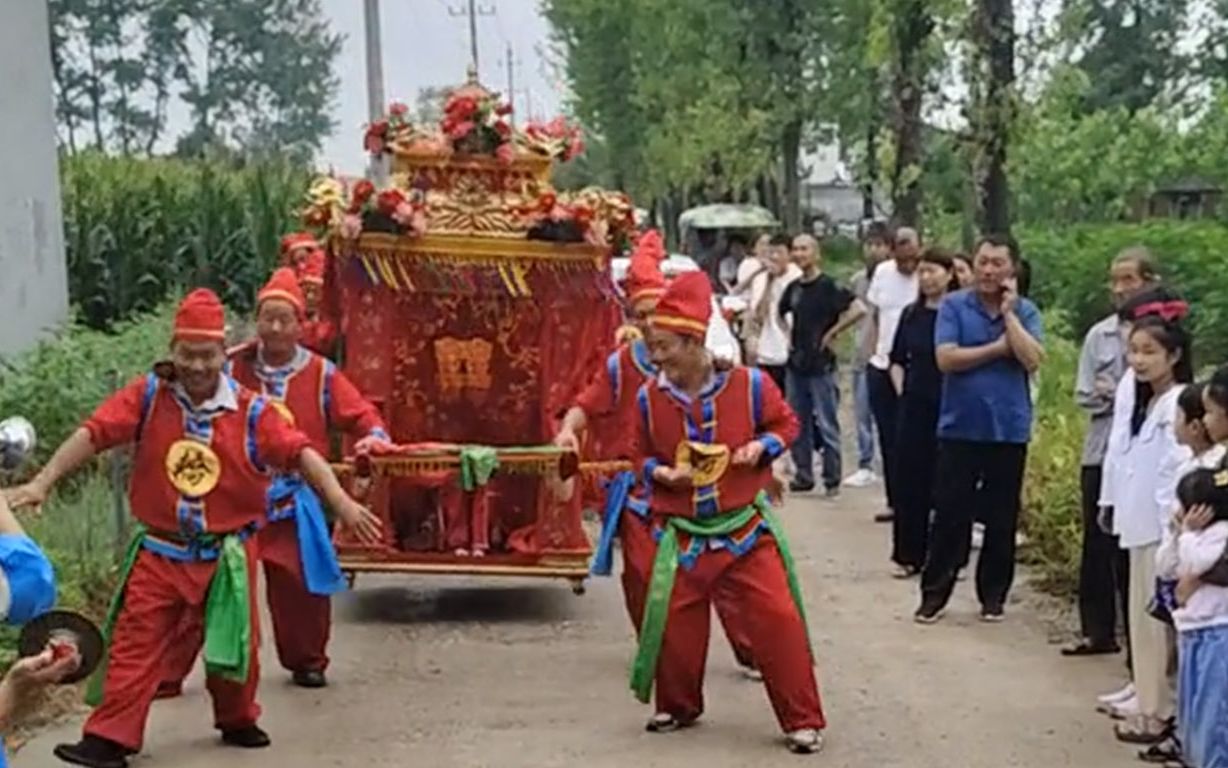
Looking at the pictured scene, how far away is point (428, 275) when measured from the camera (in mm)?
11180

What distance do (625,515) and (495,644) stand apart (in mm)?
1533

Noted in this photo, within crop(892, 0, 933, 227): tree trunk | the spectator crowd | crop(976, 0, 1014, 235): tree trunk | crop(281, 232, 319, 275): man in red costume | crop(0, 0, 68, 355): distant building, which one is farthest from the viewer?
crop(892, 0, 933, 227): tree trunk

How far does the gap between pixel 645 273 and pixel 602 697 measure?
2.40 metres

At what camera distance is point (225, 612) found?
7789 mm

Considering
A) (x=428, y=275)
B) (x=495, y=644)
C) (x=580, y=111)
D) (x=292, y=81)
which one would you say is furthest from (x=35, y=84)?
(x=292, y=81)

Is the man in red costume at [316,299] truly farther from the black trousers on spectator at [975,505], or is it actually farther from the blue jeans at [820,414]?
the blue jeans at [820,414]

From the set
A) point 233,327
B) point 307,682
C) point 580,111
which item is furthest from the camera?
point 580,111

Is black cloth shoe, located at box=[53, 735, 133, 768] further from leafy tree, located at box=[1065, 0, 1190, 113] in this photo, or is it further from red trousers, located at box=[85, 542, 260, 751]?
leafy tree, located at box=[1065, 0, 1190, 113]

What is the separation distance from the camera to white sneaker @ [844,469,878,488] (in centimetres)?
1612

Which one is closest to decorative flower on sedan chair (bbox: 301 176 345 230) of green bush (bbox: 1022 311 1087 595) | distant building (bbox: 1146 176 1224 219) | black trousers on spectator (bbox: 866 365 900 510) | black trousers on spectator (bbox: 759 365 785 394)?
black trousers on spectator (bbox: 866 365 900 510)

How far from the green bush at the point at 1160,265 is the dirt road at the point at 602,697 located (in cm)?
746

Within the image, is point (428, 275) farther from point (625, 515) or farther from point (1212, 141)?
point (1212, 141)

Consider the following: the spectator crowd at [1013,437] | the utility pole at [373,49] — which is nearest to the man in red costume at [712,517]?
the spectator crowd at [1013,437]

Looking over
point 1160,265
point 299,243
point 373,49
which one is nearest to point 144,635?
point 299,243
